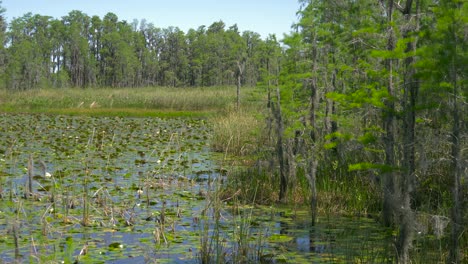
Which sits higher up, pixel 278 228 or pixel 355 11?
pixel 355 11

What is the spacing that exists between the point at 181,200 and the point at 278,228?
232cm

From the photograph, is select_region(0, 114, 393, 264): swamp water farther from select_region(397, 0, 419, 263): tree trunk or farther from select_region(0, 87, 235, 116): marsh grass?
select_region(0, 87, 235, 116): marsh grass

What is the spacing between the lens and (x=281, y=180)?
372 inches

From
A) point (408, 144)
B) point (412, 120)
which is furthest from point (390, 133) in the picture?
point (408, 144)

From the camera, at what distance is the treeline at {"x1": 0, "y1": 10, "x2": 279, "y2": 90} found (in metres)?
72.0

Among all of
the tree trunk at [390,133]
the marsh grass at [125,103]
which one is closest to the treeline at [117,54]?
the marsh grass at [125,103]

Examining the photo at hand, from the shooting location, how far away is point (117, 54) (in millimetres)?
77062

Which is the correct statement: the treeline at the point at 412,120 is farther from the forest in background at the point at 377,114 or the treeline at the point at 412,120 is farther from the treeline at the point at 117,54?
the treeline at the point at 117,54

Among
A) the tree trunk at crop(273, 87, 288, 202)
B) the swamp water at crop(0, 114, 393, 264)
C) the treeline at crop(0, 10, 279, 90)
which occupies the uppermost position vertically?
the treeline at crop(0, 10, 279, 90)

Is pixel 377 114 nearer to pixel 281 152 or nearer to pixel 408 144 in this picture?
pixel 408 144

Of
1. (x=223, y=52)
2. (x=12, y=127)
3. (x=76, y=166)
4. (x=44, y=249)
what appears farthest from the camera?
(x=223, y=52)

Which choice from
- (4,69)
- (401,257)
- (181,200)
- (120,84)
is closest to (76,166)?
(181,200)

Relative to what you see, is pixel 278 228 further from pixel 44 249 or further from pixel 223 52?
pixel 223 52

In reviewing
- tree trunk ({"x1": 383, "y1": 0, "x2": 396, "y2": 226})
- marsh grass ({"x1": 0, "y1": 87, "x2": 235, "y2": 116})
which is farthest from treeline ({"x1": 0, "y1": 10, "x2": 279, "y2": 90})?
tree trunk ({"x1": 383, "y1": 0, "x2": 396, "y2": 226})
